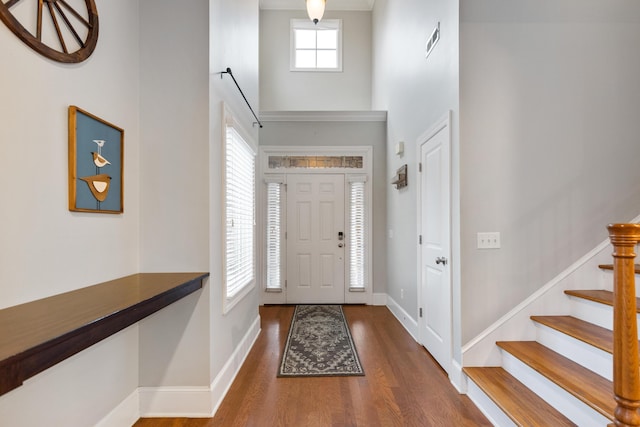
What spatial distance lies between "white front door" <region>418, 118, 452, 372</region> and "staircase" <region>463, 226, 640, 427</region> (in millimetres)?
464

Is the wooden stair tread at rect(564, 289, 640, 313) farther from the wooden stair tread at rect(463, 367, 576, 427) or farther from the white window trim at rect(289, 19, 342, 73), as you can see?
the white window trim at rect(289, 19, 342, 73)

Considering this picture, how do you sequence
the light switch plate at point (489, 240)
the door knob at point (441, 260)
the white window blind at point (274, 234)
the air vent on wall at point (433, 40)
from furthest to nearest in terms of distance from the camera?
the white window blind at point (274, 234) < the air vent on wall at point (433, 40) < the door knob at point (441, 260) < the light switch plate at point (489, 240)

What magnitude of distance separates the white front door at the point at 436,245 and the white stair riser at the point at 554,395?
454mm

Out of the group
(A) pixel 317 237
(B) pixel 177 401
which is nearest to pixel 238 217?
(B) pixel 177 401

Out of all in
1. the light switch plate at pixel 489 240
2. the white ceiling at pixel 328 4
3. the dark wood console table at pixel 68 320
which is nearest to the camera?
the dark wood console table at pixel 68 320

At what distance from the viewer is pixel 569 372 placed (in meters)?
1.87

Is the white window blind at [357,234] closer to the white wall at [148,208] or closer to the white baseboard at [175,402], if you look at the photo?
the white wall at [148,208]

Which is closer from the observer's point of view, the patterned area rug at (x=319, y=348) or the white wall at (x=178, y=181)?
the white wall at (x=178, y=181)

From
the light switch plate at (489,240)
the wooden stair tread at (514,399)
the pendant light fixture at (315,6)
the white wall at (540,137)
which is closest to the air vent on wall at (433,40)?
the white wall at (540,137)

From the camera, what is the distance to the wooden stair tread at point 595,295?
205 centimetres

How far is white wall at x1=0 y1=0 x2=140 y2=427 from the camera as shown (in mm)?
1261

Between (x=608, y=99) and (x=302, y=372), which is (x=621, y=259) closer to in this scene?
(x=608, y=99)

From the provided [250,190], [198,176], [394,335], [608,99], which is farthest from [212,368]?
[608,99]

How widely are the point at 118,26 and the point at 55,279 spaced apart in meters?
1.50
